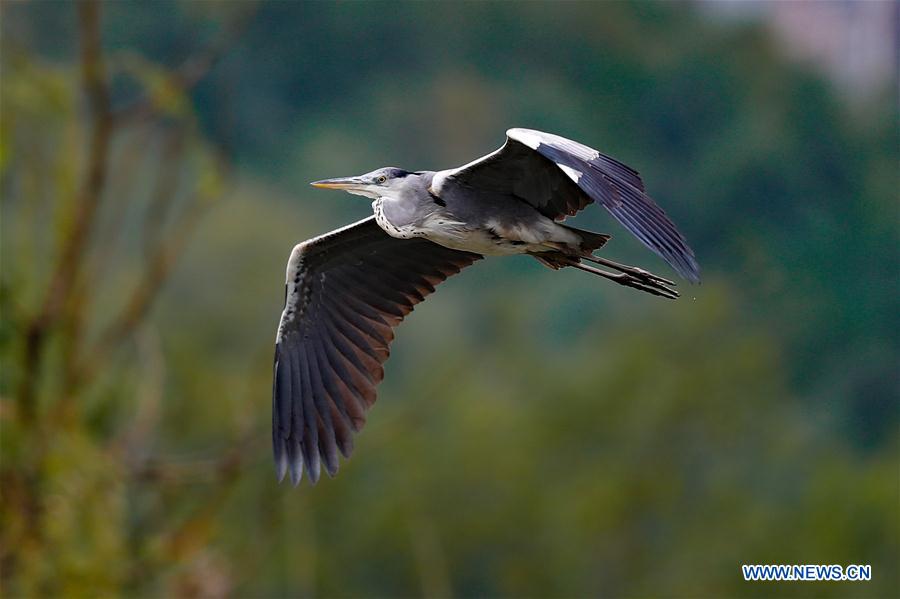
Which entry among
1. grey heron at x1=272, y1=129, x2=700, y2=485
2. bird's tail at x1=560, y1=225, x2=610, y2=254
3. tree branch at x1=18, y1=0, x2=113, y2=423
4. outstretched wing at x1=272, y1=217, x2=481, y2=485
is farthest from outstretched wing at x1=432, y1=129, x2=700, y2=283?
tree branch at x1=18, y1=0, x2=113, y2=423

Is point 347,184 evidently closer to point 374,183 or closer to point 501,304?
point 374,183

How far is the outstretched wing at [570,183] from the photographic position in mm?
5547

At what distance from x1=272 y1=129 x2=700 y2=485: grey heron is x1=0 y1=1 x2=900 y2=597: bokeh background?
214 cm

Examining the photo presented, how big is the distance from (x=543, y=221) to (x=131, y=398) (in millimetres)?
5191

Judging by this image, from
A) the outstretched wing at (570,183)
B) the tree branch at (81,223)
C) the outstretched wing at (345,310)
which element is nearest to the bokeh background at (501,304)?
the tree branch at (81,223)

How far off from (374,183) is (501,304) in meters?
30.4

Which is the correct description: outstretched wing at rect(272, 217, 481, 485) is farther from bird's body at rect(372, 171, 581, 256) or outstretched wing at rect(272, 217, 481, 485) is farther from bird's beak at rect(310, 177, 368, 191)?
bird's body at rect(372, 171, 581, 256)

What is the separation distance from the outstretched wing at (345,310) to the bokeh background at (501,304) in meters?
2.12

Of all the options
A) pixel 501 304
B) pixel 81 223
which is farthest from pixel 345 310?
pixel 501 304

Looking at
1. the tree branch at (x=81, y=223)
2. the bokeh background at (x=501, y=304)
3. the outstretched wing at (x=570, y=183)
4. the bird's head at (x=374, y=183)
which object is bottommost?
the outstretched wing at (x=570, y=183)

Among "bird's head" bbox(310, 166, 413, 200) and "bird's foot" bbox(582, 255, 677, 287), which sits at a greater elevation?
"bird's head" bbox(310, 166, 413, 200)

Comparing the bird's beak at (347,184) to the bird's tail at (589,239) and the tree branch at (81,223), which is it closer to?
the bird's tail at (589,239)

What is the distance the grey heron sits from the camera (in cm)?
636

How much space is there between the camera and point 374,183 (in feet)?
21.9
